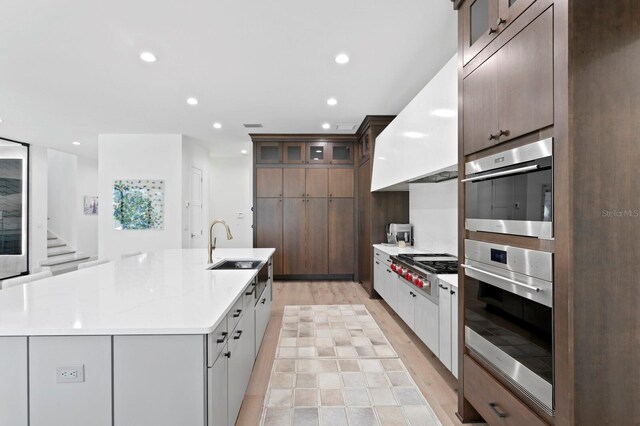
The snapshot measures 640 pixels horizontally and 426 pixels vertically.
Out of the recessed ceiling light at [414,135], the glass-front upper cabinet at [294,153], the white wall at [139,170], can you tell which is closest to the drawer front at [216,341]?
the recessed ceiling light at [414,135]

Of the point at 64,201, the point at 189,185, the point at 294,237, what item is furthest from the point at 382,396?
the point at 64,201

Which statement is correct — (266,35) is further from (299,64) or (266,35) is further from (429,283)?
(429,283)

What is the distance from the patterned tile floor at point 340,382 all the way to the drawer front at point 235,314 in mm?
690

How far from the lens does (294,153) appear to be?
5.82 meters

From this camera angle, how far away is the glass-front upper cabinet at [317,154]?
19.1 ft

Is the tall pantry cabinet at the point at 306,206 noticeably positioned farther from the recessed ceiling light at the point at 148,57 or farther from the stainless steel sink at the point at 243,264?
the recessed ceiling light at the point at 148,57

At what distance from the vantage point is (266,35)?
8.60ft

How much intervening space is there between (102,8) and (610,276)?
3361 mm

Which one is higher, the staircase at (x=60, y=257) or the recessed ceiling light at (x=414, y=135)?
the recessed ceiling light at (x=414, y=135)

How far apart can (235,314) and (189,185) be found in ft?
16.3

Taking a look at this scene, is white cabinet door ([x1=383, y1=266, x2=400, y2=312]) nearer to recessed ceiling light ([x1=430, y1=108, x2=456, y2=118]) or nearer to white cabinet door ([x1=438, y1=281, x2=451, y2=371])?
white cabinet door ([x1=438, y1=281, x2=451, y2=371])

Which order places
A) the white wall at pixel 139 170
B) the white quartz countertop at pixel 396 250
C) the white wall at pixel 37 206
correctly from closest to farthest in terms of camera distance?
the white quartz countertop at pixel 396 250 < the white wall at pixel 139 170 < the white wall at pixel 37 206

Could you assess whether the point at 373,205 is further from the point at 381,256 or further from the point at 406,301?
the point at 406,301

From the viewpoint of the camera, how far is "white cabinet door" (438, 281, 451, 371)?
2.25m
